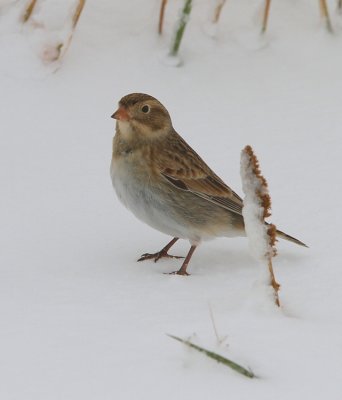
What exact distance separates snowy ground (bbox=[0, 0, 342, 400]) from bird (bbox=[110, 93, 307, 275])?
22 centimetres

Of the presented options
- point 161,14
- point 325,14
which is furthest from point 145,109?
point 325,14

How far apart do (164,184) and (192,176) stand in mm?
208

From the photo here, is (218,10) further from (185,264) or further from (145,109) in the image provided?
(185,264)

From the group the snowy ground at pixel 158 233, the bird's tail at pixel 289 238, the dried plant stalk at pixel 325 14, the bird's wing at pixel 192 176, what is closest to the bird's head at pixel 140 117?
the bird's wing at pixel 192 176

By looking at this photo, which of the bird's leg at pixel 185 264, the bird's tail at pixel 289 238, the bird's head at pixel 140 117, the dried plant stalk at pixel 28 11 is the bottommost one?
the bird's leg at pixel 185 264

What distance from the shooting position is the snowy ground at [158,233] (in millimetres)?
3652

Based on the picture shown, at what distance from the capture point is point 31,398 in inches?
134

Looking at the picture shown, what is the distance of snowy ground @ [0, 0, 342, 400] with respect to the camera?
3.65 metres

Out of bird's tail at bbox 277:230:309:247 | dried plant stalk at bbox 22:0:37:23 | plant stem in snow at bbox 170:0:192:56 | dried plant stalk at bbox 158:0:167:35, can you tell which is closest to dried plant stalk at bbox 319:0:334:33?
plant stem in snow at bbox 170:0:192:56

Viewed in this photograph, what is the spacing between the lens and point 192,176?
17.3 ft

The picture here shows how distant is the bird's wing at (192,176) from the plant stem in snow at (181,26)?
1.43 meters

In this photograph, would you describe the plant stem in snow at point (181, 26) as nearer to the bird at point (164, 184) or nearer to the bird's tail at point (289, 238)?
the bird at point (164, 184)

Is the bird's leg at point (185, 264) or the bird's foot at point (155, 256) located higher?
the bird's leg at point (185, 264)

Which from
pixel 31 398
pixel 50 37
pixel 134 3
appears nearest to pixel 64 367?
pixel 31 398
